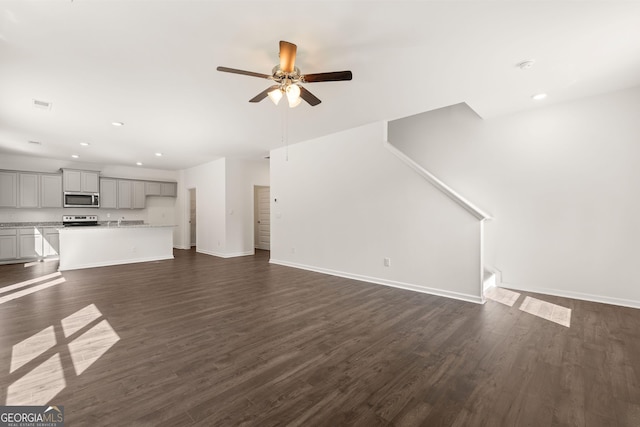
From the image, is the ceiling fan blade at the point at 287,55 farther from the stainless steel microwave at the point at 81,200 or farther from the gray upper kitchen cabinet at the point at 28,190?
the gray upper kitchen cabinet at the point at 28,190

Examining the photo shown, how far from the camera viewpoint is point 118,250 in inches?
255

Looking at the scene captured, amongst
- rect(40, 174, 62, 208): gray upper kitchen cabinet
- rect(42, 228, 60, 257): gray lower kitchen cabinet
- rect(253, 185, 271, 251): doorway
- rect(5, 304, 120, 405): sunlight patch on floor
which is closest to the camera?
rect(5, 304, 120, 405): sunlight patch on floor

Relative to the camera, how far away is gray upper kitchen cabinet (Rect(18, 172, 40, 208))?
6.93 m

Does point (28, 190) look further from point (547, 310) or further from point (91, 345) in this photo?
point (547, 310)

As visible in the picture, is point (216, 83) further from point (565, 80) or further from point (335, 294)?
point (565, 80)

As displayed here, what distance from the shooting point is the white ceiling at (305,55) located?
2.11 m

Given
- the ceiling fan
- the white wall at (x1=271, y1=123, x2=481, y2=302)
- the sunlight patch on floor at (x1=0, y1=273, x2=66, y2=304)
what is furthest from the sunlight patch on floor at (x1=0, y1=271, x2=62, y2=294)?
the ceiling fan

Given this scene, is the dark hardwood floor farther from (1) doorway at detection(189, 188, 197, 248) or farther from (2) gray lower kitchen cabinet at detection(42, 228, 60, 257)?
(1) doorway at detection(189, 188, 197, 248)

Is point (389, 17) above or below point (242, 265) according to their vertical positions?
above

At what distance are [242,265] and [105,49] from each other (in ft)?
15.0

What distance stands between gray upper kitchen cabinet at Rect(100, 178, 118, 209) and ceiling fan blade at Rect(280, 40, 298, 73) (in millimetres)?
8254

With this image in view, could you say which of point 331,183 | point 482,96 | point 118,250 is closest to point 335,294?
point 331,183

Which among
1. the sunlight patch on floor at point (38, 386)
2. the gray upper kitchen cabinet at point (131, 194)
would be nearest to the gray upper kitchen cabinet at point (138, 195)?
the gray upper kitchen cabinet at point (131, 194)

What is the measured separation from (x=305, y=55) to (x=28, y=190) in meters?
8.66
